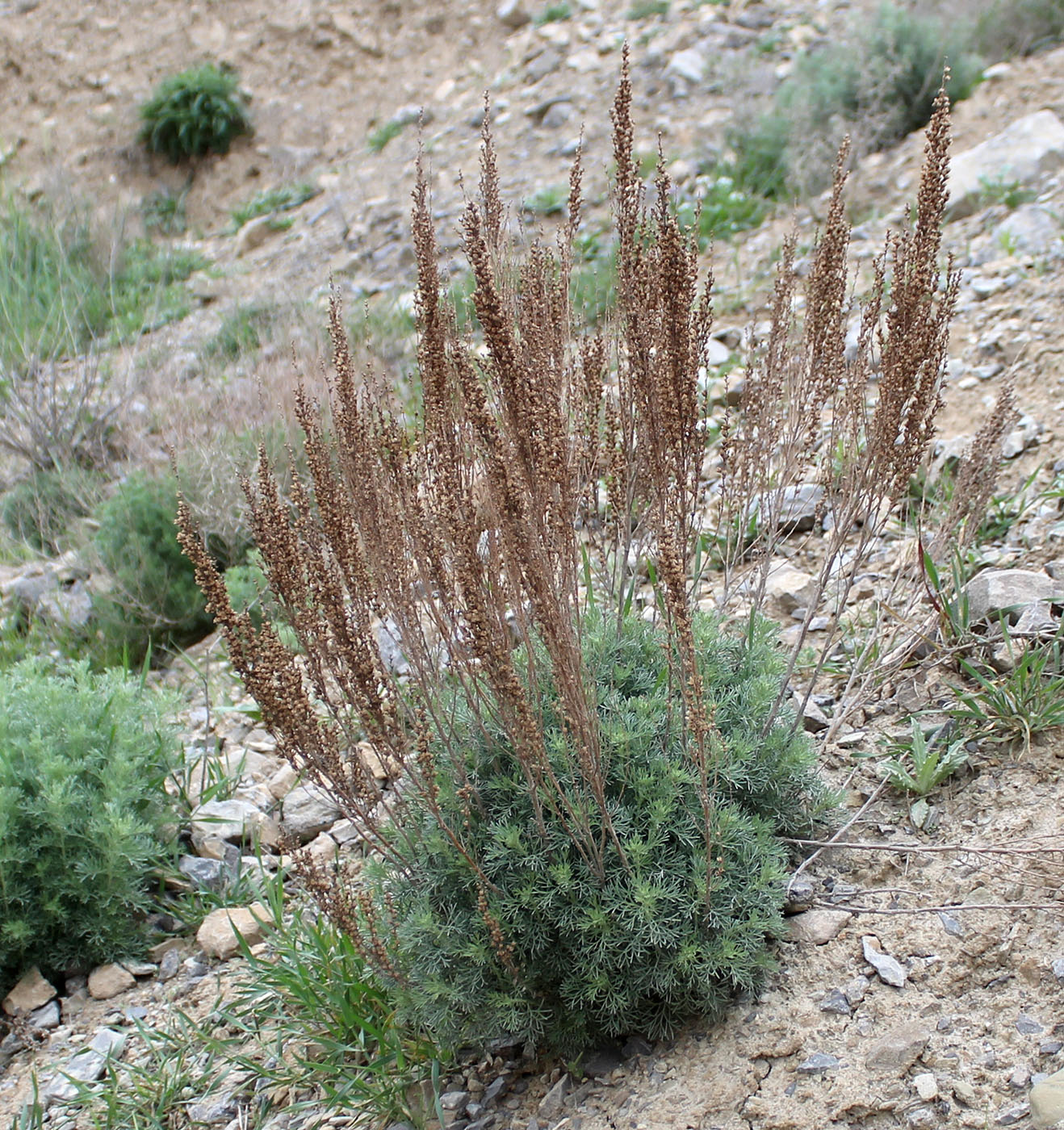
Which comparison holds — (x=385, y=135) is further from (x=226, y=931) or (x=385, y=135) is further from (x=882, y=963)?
(x=882, y=963)

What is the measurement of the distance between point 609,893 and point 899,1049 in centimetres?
71

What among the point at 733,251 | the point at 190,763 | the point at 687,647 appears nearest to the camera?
the point at 687,647

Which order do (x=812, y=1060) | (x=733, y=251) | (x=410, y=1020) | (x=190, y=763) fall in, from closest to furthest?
(x=812, y=1060), (x=410, y=1020), (x=190, y=763), (x=733, y=251)

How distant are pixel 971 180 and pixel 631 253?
4474mm

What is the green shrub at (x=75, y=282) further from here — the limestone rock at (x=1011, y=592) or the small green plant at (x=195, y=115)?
the limestone rock at (x=1011, y=592)

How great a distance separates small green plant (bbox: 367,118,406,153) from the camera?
10.9 m

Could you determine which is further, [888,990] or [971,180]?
[971,180]

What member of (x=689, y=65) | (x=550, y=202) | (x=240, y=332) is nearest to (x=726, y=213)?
(x=550, y=202)

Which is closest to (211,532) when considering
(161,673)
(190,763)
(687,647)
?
(161,673)

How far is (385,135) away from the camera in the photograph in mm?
10945

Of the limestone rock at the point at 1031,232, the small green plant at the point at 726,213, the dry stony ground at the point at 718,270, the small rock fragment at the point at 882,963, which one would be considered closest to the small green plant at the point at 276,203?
the dry stony ground at the point at 718,270

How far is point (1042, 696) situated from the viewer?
2.80m

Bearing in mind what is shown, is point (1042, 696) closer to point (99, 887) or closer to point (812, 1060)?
point (812, 1060)

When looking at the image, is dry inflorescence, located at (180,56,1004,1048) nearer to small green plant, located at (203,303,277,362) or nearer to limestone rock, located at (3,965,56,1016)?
limestone rock, located at (3,965,56,1016)
